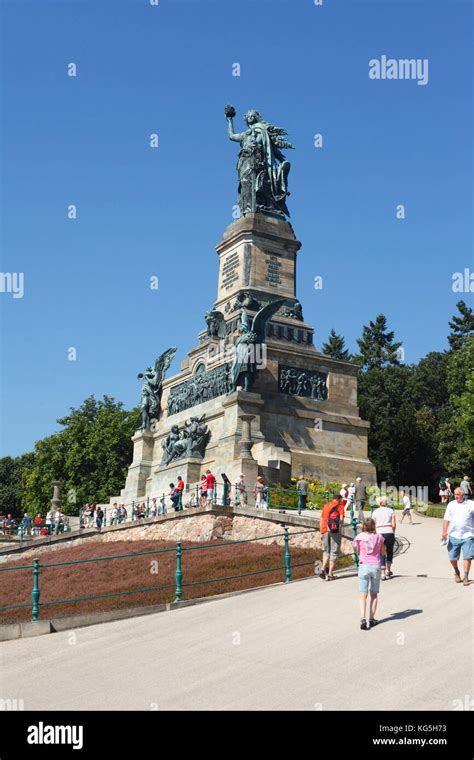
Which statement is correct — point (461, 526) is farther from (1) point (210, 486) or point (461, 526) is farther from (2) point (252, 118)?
(2) point (252, 118)

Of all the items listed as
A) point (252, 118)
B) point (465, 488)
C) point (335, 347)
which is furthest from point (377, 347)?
point (465, 488)

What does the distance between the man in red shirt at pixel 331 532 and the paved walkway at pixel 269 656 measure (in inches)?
31.0

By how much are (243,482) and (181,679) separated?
19.9 metres

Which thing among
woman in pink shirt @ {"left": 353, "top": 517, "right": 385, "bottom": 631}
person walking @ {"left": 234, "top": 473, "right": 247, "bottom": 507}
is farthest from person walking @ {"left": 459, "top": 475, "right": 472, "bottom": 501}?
person walking @ {"left": 234, "top": 473, "right": 247, "bottom": 507}

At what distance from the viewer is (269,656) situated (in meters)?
11.5

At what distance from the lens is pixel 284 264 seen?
4403 centimetres

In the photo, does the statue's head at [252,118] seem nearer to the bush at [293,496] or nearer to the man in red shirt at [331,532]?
the bush at [293,496]

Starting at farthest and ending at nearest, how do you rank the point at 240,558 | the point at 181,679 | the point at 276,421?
the point at 276,421, the point at 240,558, the point at 181,679

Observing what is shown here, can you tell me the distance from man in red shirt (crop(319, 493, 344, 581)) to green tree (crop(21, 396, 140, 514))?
147 ft

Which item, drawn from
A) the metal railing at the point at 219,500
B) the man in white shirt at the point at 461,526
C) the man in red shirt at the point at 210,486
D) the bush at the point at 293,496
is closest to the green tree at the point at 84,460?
the metal railing at the point at 219,500

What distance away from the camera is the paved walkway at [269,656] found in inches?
381

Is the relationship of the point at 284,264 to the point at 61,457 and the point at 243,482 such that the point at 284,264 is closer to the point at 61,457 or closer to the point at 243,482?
the point at 243,482
